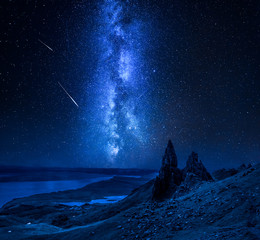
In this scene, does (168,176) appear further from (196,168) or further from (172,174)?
(196,168)

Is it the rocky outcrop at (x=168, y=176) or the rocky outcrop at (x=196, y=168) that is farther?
the rocky outcrop at (x=196, y=168)

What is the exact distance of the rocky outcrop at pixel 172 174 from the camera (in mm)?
31109

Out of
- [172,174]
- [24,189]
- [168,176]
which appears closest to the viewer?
[172,174]

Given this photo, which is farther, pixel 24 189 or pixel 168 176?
pixel 24 189

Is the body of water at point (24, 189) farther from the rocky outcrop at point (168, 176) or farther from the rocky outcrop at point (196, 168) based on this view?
the rocky outcrop at point (196, 168)

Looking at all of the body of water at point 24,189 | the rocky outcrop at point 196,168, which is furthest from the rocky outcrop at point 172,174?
the body of water at point 24,189

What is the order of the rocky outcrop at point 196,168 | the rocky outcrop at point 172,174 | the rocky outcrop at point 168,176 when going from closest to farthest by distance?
1. the rocky outcrop at point 172,174
2. the rocky outcrop at point 168,176
3. the rocky outcrop at point 196,168

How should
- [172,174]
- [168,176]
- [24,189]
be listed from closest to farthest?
1. [172,174]
2. [168,176]
3. [24,189]

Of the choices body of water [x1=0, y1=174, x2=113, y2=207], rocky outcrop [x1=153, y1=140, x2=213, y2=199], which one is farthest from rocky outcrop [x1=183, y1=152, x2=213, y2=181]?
body of water [x1=0, y1=174, x2=113, y2=207]

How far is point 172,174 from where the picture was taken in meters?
33.4

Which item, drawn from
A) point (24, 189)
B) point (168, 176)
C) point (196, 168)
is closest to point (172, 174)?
point (168, 176)

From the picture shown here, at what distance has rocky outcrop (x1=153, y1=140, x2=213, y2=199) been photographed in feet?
102

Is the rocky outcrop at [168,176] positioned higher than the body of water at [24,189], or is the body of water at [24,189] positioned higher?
the body of water at [24,189]

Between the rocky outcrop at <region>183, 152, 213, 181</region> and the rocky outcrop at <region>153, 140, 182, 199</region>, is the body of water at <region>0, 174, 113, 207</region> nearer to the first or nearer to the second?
the rocky outcrop at <region>153, 140, 182, 199</region>
